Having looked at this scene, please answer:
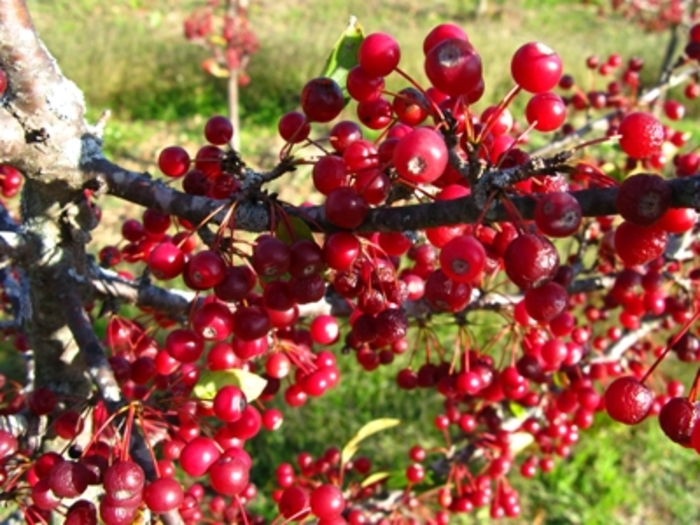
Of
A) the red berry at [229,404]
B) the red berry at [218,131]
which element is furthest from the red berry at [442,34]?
the red berry at [229,404]

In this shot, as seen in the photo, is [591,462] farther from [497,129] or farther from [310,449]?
[497,129]

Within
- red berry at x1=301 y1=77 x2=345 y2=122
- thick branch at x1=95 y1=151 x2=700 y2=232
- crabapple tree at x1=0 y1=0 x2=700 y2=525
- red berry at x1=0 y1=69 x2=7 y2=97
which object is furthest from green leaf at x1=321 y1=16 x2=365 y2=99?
red berry at x1=0 y1=69 x2=7 y2=97

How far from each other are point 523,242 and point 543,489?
11.2 feet

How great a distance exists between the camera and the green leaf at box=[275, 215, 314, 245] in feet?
3.50

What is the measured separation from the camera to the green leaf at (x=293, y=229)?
3.50ft

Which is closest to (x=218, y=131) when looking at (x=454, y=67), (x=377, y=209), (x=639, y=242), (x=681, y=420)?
(x=377, y=209)

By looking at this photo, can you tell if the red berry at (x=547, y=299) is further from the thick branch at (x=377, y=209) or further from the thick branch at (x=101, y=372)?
the thick branch at (x=101, y=372)

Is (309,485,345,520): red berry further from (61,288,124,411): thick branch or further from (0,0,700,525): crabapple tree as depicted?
(61,288,124,411): thick branch

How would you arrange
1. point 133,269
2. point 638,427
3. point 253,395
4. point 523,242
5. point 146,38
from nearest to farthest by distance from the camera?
point 523,242 → point 253,395 → point 638,427 → point 133,269 → point 146,38

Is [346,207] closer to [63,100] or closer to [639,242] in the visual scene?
[639,242]

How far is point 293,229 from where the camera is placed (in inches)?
41.8

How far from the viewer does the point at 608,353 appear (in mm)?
2457

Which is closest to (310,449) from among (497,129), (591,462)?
(591,462)

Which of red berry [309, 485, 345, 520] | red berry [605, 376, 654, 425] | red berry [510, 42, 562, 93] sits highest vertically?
red berry [510, 42, 562, 93]
